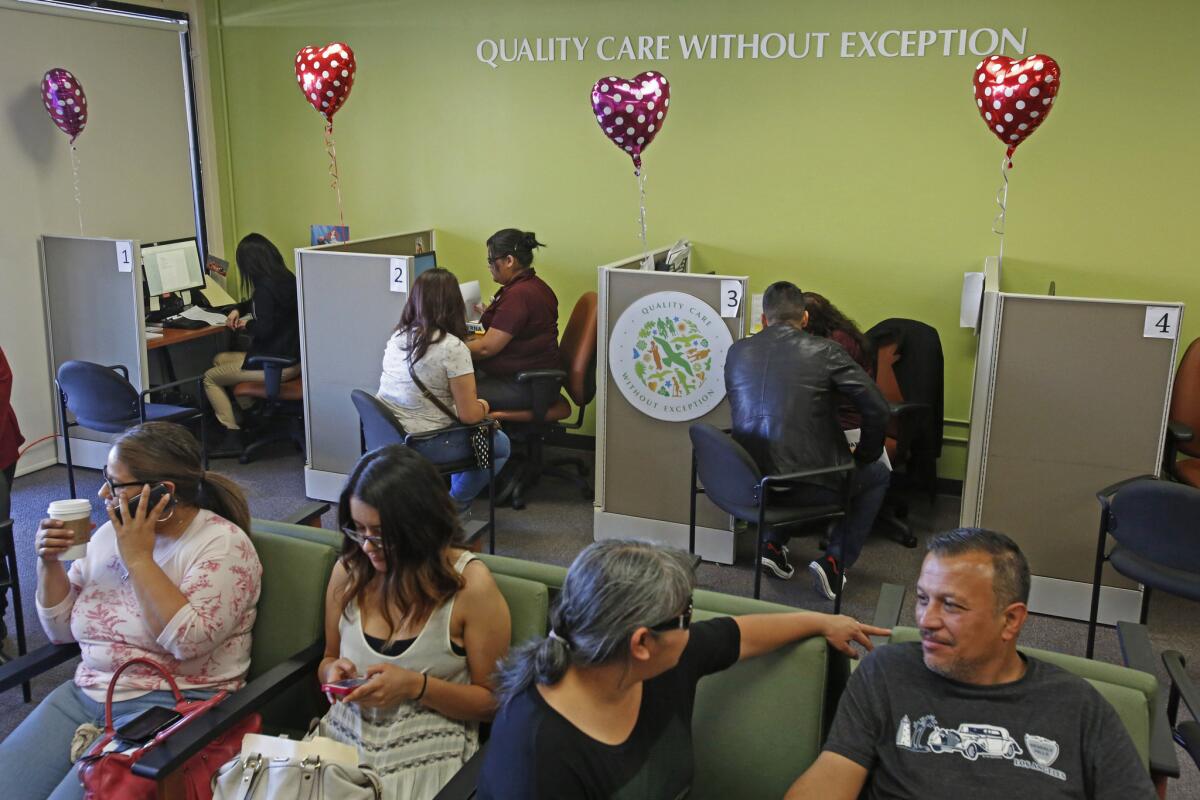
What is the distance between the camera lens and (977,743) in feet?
5.74

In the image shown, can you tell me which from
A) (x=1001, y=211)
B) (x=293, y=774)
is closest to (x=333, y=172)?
(x=1001, y=211)

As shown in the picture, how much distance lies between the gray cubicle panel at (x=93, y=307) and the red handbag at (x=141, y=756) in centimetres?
334

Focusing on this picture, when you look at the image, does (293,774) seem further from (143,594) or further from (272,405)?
(272,405)

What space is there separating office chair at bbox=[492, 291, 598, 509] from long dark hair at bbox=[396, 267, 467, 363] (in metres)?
0.74

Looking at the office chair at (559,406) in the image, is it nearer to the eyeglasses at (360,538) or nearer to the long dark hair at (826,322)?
the long dark hair at (826,322)

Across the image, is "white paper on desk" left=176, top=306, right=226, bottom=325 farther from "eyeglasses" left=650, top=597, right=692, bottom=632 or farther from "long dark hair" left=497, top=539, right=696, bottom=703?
"eyeglasses" left=650, top=597, right=692, bottom=632

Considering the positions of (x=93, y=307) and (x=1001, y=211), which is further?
(x=93, y=307)

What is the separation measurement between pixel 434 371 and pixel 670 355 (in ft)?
3.10

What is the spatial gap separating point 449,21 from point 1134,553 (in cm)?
438

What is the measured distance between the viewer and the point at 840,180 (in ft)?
16.6

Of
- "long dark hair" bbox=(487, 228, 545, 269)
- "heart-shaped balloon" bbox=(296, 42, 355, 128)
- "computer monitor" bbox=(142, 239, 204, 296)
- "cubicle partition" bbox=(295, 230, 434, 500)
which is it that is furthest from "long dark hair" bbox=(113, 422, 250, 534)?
"computer monitor" bbox=(142, 239, 204, 296)

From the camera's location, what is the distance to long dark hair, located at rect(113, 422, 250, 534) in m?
2.22

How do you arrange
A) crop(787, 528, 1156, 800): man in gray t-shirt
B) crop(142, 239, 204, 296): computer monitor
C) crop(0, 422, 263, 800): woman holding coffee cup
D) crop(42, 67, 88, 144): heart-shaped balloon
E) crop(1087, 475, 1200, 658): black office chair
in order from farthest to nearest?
crop(142, 239, 204, 296): computer monitor < crop(42, 67, 88, 144): heart-shaped balloon < crop(1087, 475, 1200, 658): black office chair < crop(0, 422, 263, 800): woman holding coffee cup < crop(787, 528, 1156, 800): man in gray t-shirt

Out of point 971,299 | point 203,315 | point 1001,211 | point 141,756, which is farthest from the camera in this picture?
point 203,315
